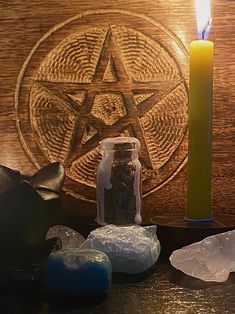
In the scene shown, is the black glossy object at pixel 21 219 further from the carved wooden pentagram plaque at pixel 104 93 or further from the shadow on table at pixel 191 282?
the carved wooden pentagram plaque at pixel 104 93

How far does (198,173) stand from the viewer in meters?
0.80

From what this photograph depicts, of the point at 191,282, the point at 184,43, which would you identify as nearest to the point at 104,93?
the point at 184,43

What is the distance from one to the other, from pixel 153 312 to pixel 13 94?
519mm

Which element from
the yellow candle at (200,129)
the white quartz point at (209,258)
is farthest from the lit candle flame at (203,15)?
the white quartz point at (209,258)

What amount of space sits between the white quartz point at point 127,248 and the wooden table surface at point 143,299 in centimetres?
1

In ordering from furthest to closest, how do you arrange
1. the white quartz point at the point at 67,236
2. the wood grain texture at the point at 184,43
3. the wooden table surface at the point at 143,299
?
the wood grain texture at the point at 184,43 → the white quartz point at the point at 67,236 → the wooden table surface at the point at 143,299

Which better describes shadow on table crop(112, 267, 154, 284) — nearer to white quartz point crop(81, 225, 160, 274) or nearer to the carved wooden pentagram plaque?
white quartz point crop(81, 225, 160, 274)

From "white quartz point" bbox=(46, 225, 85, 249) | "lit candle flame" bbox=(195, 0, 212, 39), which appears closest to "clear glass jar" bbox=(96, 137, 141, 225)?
"white quartz point" bbox=(46, 225, 85, 249)

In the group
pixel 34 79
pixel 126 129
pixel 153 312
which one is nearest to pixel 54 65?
pixel 34 79

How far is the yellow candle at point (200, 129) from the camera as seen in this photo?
2.60 ft

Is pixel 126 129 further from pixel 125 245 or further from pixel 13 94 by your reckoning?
pixel 125 245

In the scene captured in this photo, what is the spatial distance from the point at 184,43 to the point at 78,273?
0.47 meters

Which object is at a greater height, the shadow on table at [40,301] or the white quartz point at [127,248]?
the white quartz point at [127,248]

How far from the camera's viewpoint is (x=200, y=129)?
31.5 inches
